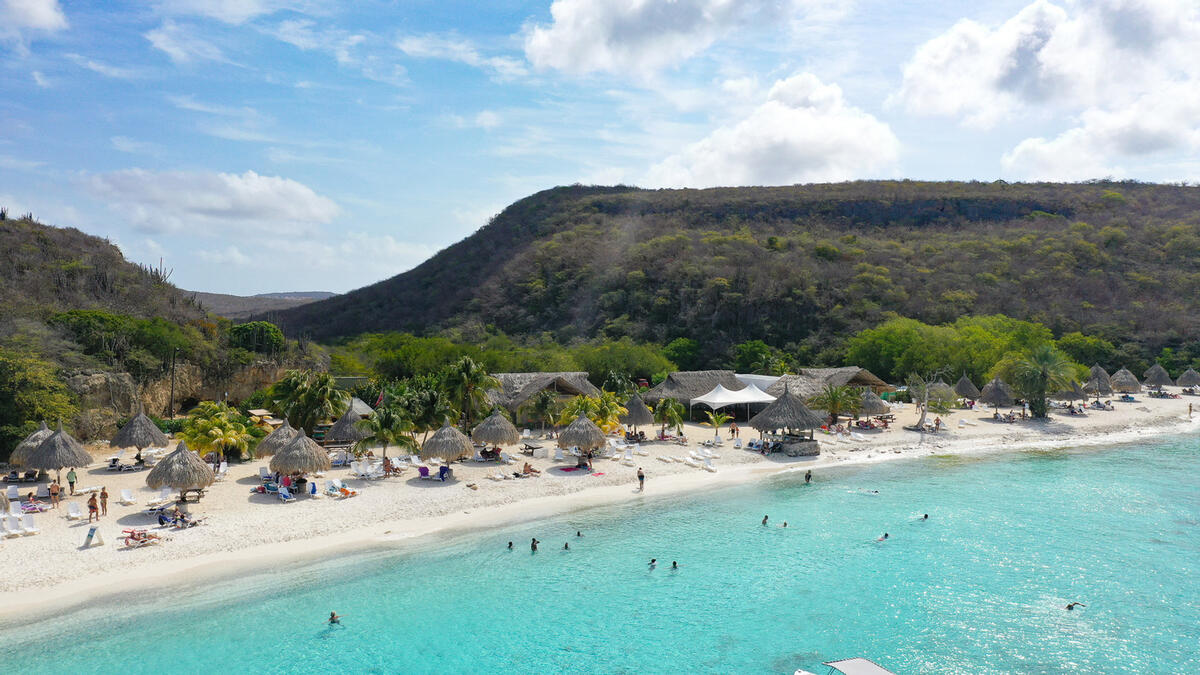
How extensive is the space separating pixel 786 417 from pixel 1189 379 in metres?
40.0

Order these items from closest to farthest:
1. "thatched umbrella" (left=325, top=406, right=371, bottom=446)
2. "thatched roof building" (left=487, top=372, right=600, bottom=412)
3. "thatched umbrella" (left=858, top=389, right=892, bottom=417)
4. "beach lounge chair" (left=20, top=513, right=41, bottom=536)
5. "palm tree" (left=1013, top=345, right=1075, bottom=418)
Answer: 1. "beach lounge chair" (left=20, top=513, right=41, bottom=536)
2. "thatched umbrella" (left=325, top=406, right=371, bottom=446)
3. "thatched roof building" (left=487, top=372, right=600, bottom=412)
4. "thatched umbrella" (left=858, top=389, right=892, bottom=417)
5. "palm tree" (left=1013, top=345, right=1075, bottom=418)

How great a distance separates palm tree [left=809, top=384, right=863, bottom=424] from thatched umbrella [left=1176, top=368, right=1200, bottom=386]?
3280 cm

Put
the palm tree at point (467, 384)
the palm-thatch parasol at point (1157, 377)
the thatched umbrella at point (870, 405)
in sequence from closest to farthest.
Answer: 1. the palm tree at point (467, 384)
2. the thatched umbrella at point (870, 405)
3. the palm-thatch parasol at point (1157, 377)

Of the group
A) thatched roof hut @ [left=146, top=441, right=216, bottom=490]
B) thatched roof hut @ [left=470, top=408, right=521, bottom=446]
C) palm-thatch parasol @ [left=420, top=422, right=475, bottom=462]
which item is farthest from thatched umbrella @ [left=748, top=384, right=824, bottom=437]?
thatched roof hut @ [left=146, top=441, right=216, bottom=490]

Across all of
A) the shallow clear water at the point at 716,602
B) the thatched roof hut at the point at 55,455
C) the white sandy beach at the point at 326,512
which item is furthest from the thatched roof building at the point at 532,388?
the thatched roof hut at the point at 55,455

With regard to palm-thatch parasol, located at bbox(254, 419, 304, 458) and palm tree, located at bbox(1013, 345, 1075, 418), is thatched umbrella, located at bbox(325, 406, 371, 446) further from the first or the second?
palm tree, located at bbox(1013, 345, 1075, 418)

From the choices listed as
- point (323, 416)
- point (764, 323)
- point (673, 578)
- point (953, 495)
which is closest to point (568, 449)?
point (323, 416)

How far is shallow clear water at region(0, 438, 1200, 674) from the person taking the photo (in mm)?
12703

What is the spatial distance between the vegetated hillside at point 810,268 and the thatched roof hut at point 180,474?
43388mm

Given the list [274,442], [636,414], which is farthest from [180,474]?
[636,414]

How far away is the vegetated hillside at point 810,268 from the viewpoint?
5972 cm

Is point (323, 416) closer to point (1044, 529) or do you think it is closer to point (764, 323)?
point (1044, 529)

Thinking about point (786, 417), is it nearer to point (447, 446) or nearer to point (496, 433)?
point (496, 433)

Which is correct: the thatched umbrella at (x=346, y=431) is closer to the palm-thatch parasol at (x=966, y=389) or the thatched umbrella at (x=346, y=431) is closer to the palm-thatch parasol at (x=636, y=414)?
the palm-thatch parasol at (x=636, y=414)
